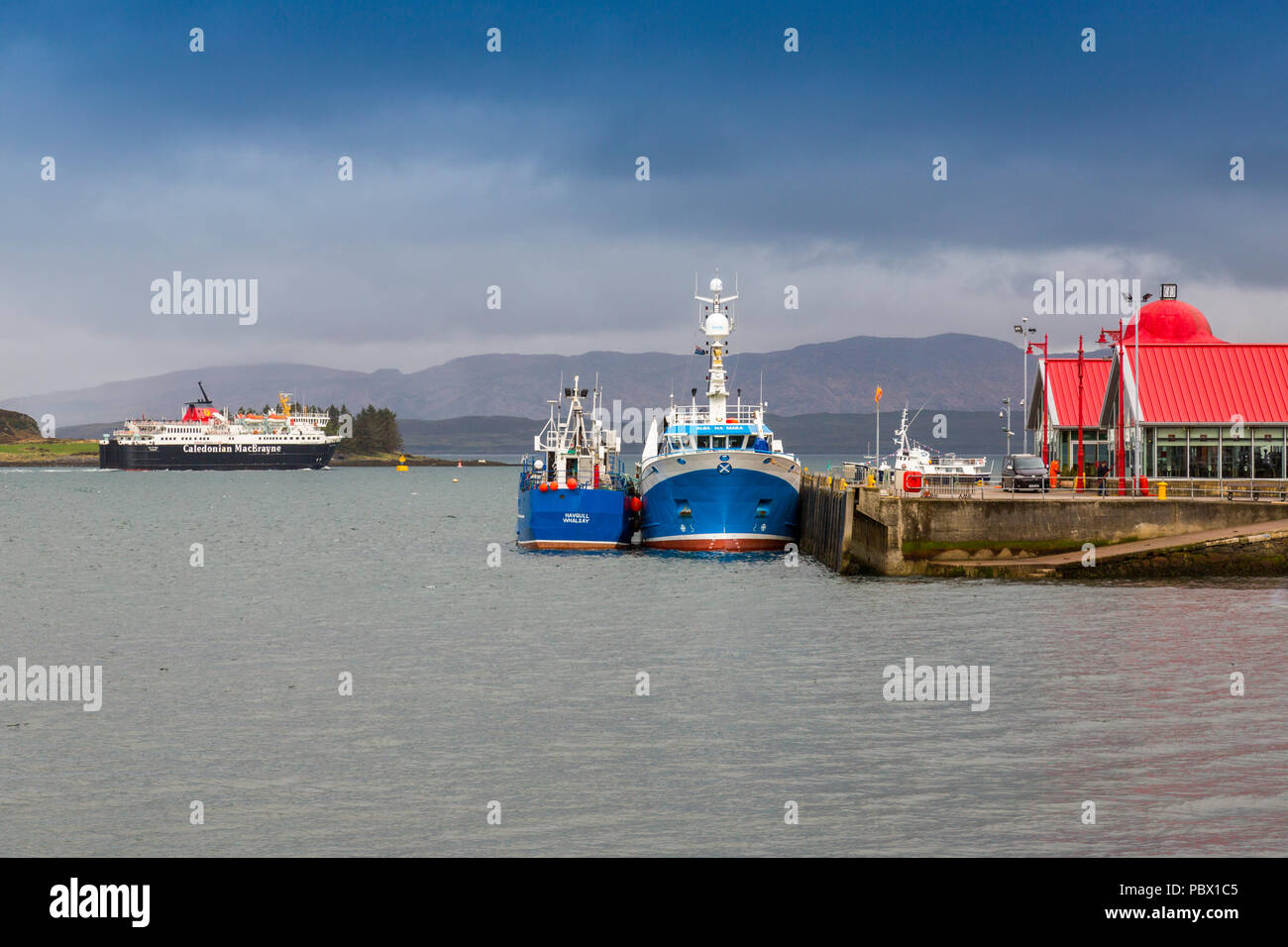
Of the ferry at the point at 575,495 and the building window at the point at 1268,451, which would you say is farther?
the ferry at the point at 575,495

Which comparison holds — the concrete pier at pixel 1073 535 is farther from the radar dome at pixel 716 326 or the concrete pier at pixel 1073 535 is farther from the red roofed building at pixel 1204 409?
the radar dome at pixel 716 326

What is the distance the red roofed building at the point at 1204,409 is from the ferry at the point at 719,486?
15.4 meters

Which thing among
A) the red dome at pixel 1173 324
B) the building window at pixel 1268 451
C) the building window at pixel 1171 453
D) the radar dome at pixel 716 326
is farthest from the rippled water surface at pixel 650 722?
the red dome at pixel 1173 324

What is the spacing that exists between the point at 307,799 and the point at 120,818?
2490mm

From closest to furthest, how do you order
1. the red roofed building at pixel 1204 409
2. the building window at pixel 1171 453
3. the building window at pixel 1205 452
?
the red roofed building at pixel 1204 409, the building window at pixel 1205 452, the building window at pixel 1171 453

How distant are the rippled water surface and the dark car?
7.85 meters

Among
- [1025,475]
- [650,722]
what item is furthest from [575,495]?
[650,722]

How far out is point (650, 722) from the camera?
77.2 feet

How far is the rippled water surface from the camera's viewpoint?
55.8 ft

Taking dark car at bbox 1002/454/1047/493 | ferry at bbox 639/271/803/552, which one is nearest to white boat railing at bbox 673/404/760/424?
ferry at bbox 639/271/803/552

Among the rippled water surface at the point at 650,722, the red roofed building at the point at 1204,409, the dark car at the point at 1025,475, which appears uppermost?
the red roofed building at the point at 1204,409

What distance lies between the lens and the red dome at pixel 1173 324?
252 feet

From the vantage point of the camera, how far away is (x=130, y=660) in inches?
1243

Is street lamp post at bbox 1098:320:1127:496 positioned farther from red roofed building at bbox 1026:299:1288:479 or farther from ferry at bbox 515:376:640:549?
ferry at bbox 515:376:640:549
